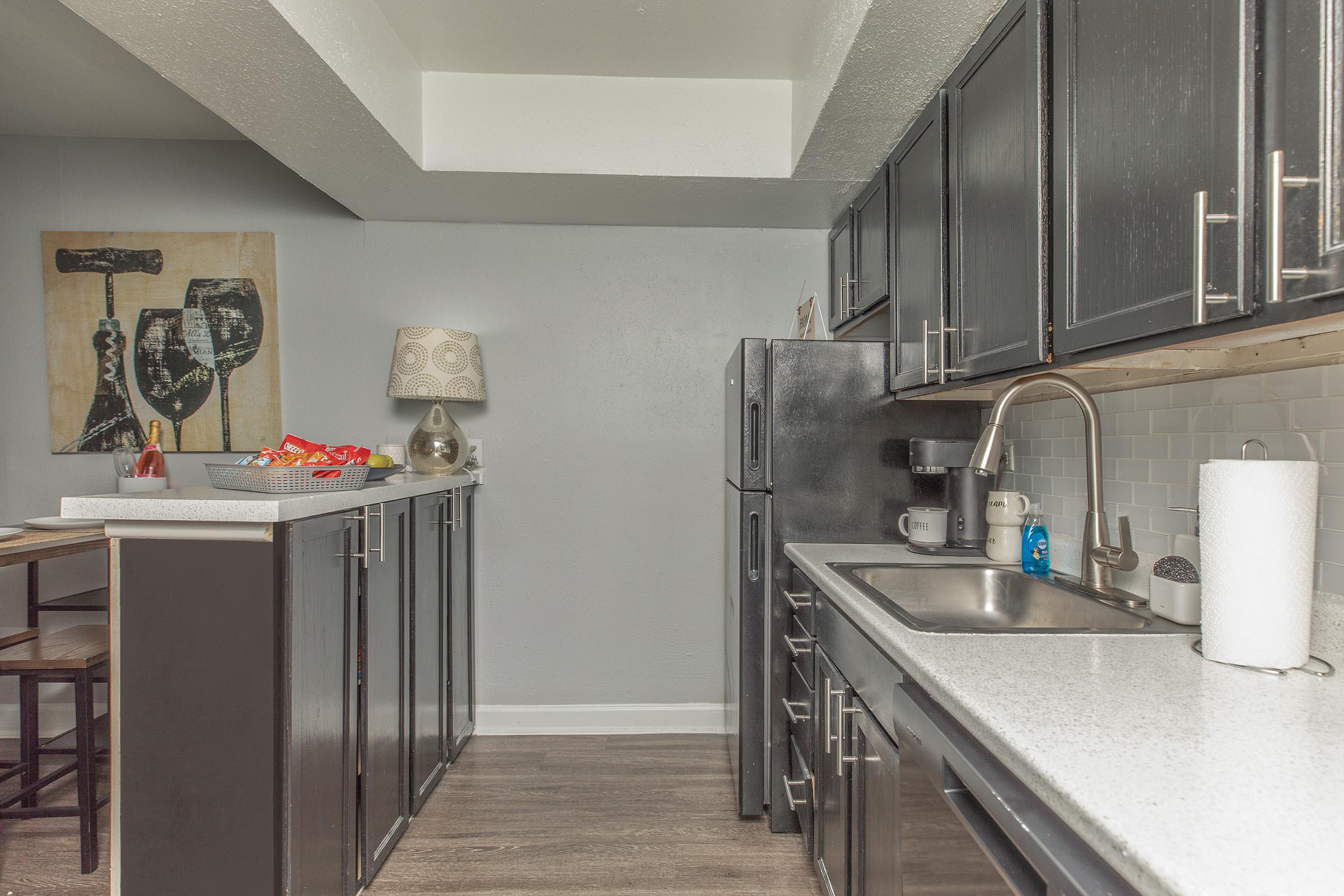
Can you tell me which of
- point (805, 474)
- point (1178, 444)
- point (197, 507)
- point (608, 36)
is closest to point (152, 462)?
point (197, 507)

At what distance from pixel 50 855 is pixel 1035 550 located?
2.90 meters

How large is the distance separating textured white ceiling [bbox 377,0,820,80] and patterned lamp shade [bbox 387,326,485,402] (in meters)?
0.96

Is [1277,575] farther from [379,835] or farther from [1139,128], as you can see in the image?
[379,835]

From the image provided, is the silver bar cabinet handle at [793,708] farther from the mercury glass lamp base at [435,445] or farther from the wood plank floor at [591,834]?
the mercury glass lamp base at [435,445]

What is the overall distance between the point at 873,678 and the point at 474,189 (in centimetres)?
222

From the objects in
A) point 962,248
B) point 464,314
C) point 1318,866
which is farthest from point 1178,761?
point 464,314

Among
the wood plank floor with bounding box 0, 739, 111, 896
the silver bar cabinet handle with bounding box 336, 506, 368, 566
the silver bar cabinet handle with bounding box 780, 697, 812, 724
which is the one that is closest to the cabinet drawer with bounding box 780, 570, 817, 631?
the silver bar cabinet handle with bounding box 780, 697, 812, 724

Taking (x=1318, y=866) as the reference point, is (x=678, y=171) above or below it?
above

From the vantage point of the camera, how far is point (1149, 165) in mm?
969

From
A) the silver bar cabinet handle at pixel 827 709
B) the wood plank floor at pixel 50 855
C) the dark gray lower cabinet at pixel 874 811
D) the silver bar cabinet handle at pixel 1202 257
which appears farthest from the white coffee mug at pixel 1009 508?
the wood plank floor at pixel 50 855

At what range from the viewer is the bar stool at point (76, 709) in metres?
1.93

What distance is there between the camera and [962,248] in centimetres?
159

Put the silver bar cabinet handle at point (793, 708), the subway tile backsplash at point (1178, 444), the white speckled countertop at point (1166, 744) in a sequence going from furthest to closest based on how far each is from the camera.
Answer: the silver bar cabinet handle at point (793, 708), the subway tile backsplash at point (1178, 444), the white speckled countertop at point (1166, 744)

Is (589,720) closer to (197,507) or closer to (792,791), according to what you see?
(792,791)
